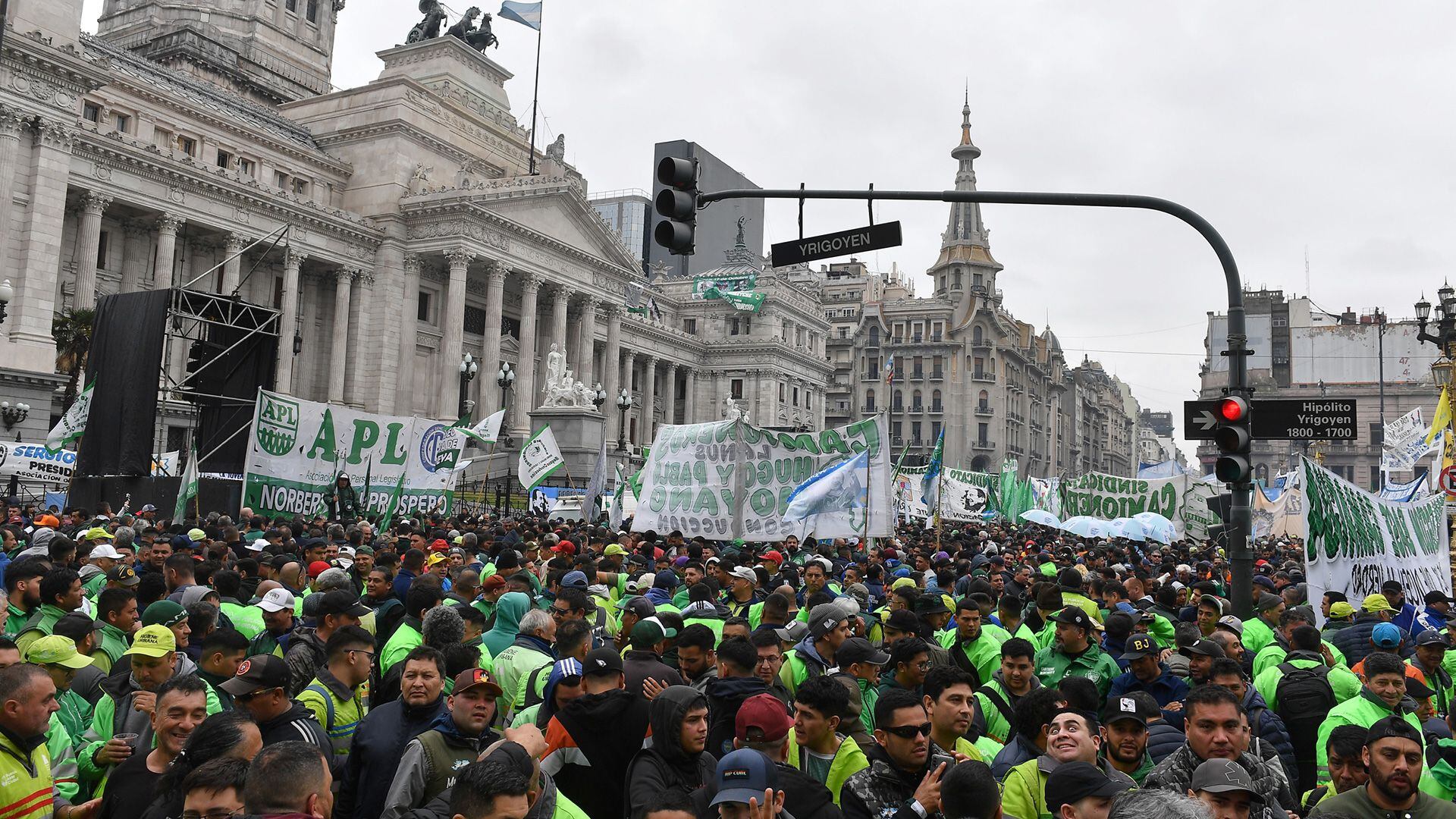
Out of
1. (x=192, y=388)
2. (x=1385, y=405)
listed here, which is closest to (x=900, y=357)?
(x=1385, y=405)

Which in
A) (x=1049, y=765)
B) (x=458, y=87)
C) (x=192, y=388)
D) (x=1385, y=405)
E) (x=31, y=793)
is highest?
(x=458, y=87)

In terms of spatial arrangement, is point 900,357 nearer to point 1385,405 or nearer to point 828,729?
point 1385,405

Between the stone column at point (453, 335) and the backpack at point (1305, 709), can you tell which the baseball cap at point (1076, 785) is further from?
the stone column at point (453, 335)

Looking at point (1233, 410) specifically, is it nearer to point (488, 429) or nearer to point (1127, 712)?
point (1127, 712)

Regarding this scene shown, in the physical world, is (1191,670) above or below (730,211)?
below

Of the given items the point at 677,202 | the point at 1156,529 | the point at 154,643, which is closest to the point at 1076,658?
the point at 154,643

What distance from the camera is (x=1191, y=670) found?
6.87 m

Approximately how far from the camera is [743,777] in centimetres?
376

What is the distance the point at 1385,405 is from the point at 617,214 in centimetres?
7556

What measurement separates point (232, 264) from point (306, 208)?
4.00 meters

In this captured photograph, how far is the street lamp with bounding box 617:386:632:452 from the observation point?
1999 inches

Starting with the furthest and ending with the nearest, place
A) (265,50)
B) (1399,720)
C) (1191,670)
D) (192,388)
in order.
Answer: (265,50), (192,388), (1191,670), (1399,720)

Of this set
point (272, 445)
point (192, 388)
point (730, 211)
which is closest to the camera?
point (272, 445)

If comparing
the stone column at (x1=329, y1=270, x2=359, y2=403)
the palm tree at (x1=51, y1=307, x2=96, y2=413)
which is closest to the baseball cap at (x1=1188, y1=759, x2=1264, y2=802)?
the palm tree at (x1=51, y1=307, x2=96, y2=413)
